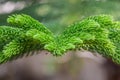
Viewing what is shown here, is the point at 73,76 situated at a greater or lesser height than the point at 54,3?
lesser

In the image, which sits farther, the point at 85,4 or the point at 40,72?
the point at 85,4

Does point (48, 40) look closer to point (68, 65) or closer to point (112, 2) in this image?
point (68, 65)

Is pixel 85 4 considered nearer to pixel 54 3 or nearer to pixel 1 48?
pixel 54 3

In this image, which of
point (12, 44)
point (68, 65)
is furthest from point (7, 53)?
point (68, 65)

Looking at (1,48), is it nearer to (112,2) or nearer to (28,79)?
(28,79)

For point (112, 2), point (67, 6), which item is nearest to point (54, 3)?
point (67, 6)

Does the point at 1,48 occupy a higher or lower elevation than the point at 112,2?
lower

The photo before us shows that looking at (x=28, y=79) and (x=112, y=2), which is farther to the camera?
(x=112, y=2)
